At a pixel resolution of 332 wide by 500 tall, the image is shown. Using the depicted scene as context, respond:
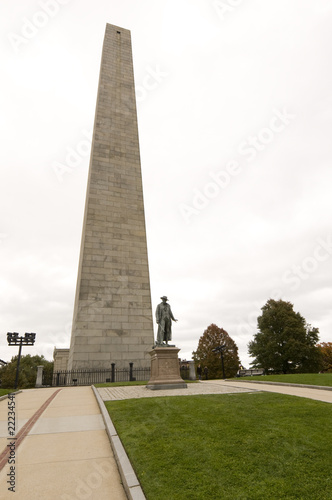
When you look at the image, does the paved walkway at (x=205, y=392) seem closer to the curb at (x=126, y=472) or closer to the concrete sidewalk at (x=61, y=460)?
the concrete sidewalk at (x=61, y=460)

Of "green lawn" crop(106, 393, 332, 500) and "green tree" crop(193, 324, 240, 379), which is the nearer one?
"green lawn" crop(106, 393, 332, 500)

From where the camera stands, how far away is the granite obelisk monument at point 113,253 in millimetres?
21734

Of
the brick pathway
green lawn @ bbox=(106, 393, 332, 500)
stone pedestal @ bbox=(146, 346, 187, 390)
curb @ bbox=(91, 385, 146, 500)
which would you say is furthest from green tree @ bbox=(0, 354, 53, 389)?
curb @ bbox=(91, 385, 146, 500)

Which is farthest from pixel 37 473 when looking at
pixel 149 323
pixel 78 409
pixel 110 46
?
pixel 110 46

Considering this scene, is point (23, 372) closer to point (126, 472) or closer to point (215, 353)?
point (215, 353)

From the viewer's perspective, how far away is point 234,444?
5.24 meters

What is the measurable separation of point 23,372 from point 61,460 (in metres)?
89.7

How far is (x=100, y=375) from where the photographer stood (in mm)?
20812

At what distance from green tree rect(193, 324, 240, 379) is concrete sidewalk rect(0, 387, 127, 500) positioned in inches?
1806

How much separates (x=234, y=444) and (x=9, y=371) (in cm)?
8066

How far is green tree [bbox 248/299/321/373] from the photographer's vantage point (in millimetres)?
38188

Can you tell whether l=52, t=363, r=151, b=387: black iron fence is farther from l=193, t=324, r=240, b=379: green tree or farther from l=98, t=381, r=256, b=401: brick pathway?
l=193, t=324, r=240, b=379: green tree

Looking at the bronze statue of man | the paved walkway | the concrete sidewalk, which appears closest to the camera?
the concrete sidewalk

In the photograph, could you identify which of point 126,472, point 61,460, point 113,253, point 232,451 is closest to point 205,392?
point 232,451
